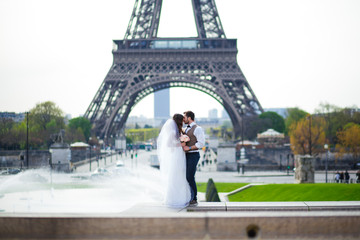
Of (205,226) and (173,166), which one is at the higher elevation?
(173,166)

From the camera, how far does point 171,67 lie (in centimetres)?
5991

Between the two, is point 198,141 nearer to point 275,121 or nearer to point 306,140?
point 306,140

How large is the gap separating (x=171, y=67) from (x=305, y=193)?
151 ft

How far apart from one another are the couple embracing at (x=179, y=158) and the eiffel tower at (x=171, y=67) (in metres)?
49.0

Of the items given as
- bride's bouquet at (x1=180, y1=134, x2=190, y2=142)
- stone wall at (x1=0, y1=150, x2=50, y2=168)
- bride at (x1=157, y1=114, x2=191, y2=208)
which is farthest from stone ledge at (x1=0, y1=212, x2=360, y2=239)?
stone wall at (x1=0, y1=150, x2=50, y2=168)

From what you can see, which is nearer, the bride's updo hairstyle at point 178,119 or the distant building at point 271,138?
the bride's updo hairstyle at point 178,119

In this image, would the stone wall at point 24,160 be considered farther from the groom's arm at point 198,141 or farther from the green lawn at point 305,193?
the groom's arm at point 198,141

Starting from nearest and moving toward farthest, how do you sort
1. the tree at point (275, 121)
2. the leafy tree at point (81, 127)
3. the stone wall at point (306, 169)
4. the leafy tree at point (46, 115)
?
the stone wall at point (306, 169) → the leafy tree at point (46, 115) → the leafy tree at point (81, 127) → the tree at point (275, 121)

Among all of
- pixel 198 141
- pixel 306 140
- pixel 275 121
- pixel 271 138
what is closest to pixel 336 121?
pixel 275 121

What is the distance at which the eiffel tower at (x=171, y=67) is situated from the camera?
57.2 m

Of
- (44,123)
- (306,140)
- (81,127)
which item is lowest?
(306,140)

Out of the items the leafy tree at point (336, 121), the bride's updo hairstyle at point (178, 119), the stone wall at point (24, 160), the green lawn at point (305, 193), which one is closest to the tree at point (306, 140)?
the leafy tree at point (336, 121)

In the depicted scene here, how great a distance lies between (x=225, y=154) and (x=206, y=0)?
28.5 meters

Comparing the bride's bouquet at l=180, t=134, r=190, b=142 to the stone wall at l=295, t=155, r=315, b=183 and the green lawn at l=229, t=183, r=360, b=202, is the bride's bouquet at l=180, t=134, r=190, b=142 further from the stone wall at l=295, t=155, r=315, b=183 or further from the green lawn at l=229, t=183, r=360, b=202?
the stone wall at l=295, t=155, r=315, b=183
